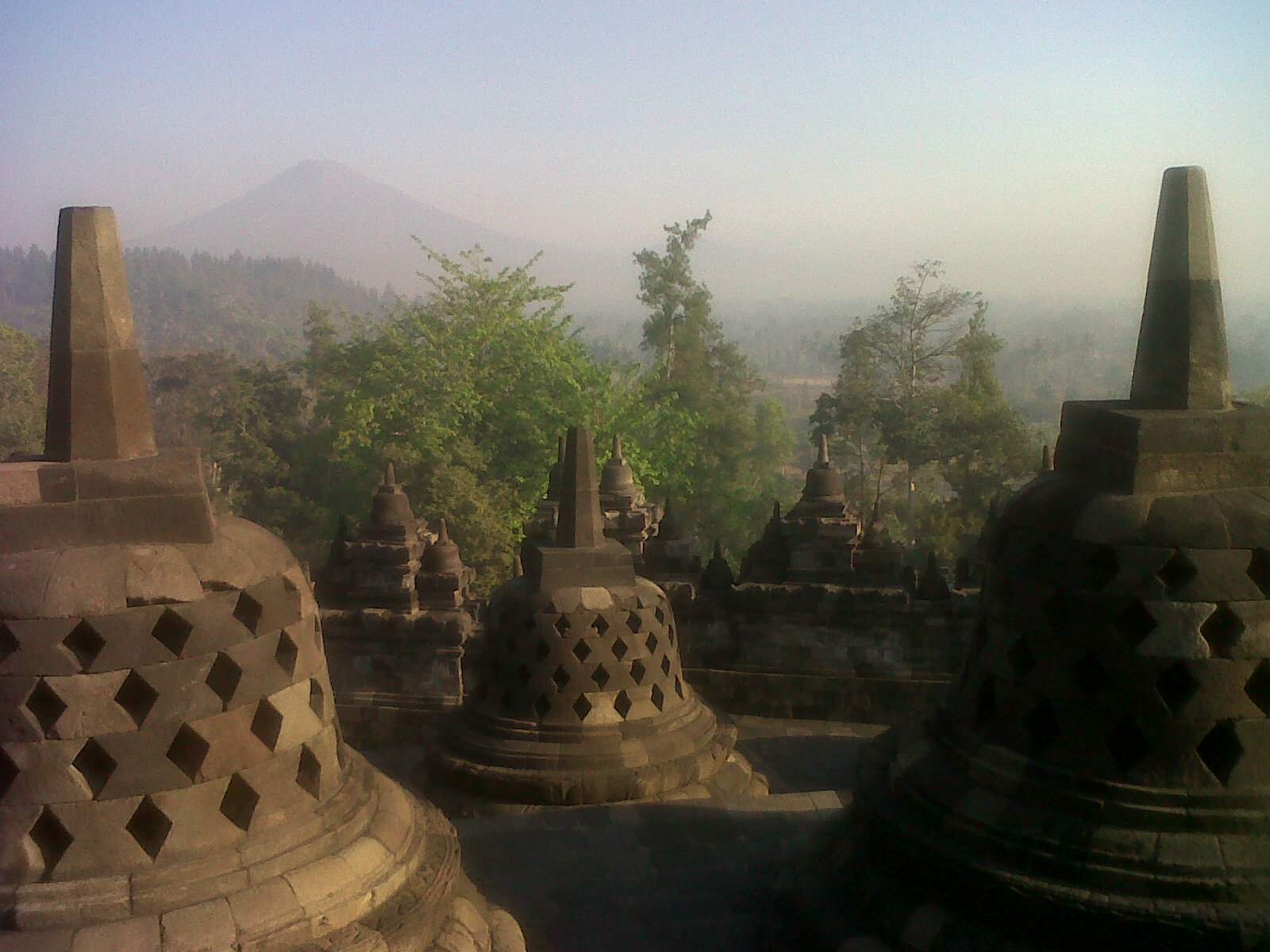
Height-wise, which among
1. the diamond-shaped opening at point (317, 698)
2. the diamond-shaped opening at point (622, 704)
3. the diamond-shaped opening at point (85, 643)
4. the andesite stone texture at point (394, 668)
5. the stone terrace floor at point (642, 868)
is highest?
the diamond-shaped opening at point (85, 643)

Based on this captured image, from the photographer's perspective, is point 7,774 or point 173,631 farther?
point 173,631

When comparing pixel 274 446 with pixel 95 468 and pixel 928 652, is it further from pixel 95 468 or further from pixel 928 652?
pixel 95 468

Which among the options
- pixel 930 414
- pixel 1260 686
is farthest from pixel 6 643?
pixel 930 414

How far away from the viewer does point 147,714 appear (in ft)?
9.45

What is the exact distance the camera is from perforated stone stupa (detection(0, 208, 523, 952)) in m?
2.80

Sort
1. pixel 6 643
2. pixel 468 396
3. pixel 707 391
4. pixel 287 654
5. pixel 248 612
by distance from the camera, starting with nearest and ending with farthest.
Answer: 1. pixel 6 643
2. pixel 248 612
3. pixel 287 654
4. pixel 468 396
5. pixel 707 391

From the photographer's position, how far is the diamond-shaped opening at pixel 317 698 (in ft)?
11.0

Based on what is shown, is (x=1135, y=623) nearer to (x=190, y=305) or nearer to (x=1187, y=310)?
(x=1187, y=310)

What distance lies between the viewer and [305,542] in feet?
109

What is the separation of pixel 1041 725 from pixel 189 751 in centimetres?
299

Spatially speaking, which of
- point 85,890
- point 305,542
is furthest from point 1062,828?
point 305,542

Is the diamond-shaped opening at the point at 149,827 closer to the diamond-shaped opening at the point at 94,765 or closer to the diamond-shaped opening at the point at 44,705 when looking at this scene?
the diamond-shaped opening at the point at 94,765

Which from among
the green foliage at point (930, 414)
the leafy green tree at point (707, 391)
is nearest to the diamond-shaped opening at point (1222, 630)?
the green foliage at point (930, 414)

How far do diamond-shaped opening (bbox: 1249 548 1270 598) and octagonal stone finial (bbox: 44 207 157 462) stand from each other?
381cm
